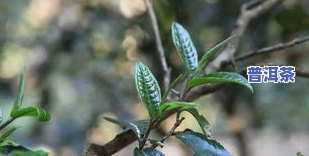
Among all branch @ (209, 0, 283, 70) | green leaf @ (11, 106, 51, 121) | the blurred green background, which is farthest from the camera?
the blurred green background

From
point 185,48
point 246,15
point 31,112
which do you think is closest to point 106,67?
point 246,15

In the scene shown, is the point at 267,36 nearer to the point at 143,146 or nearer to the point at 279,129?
the point at 279,129

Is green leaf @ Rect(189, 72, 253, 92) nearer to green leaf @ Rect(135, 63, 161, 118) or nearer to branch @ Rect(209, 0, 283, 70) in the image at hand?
green leaf @ Rect(135, 63, 161, 118)

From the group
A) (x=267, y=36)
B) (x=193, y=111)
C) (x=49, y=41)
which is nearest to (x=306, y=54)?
(x=267, y=36)

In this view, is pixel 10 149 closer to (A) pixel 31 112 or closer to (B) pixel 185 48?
(A) pixel 31 112

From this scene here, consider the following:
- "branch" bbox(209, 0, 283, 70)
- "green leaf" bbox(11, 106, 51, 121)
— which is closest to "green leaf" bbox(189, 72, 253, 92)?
"green leaf" bbox(11, 106, 51, 121)

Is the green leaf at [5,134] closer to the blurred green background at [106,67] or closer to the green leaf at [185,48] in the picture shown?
the green leaf at [185,48]

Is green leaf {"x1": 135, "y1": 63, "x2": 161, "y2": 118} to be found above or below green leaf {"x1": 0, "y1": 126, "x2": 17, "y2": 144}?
above
